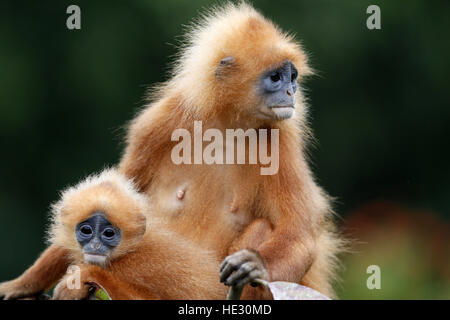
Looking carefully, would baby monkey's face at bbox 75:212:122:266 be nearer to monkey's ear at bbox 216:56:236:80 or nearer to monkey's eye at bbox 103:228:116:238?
monkey's eye at bbox 103:228:116:238

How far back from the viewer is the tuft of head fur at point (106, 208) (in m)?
5.02

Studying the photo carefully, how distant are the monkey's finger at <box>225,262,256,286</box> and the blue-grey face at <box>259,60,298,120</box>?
1.16 meters

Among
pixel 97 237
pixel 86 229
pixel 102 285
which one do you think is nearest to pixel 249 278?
pixel 102 285

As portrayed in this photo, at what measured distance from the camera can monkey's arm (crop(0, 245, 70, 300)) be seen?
554cm

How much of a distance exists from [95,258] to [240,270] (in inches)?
34.0

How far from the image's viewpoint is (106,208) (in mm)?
5047

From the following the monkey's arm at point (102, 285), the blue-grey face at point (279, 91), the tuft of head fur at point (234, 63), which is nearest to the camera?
the monkey's arm at point (102, 285)

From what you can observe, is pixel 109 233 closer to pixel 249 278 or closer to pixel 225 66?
pixel 249 278

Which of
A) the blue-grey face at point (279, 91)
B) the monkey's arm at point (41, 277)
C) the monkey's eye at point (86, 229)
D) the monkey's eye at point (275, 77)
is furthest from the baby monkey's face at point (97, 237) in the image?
the monkey's eye at point (275, 77)

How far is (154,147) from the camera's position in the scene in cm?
587

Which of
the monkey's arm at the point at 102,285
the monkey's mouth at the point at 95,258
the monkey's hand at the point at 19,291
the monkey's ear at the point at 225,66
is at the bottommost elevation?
the monkey's hand at the point at 19,291

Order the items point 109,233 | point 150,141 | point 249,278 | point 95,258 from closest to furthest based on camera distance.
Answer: point 249,278 → point 95,258 → point 109,233 → point 150,141

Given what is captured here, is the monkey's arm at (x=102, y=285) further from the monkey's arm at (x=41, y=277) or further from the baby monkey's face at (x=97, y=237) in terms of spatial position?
the monkey's arm at (x=41, y=277)

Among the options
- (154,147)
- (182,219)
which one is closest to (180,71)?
(154,147)
